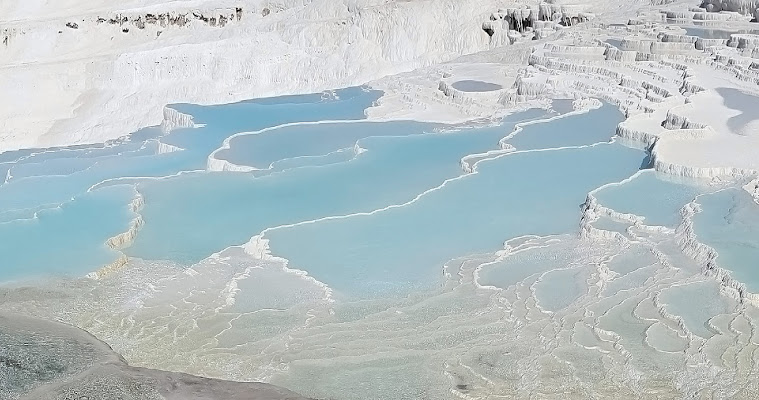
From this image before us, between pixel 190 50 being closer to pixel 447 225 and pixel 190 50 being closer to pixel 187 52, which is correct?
pixel 187 52

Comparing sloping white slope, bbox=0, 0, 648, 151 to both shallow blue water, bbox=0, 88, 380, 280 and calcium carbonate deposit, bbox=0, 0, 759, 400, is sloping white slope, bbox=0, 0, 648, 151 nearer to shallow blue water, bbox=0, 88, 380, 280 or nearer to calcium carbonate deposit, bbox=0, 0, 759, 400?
calcium carbonate deposit, bbox=0, 0, 759, 400

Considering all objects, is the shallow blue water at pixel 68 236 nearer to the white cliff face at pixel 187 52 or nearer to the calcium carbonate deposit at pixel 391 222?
the calcium carbonate deposit at pixel 391 222

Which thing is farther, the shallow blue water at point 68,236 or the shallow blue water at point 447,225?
the shallow blue water at point 68,236

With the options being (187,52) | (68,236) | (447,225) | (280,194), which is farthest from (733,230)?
(187,52)

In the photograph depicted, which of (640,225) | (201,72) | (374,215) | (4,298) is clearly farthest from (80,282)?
(201,72)

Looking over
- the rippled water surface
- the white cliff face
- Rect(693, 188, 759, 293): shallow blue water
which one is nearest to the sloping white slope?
the white cliff face

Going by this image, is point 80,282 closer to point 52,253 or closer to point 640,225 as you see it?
point 52,253

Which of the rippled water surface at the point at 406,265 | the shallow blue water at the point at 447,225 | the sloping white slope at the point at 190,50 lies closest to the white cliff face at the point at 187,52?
the sloping white slope at the point at 190,50

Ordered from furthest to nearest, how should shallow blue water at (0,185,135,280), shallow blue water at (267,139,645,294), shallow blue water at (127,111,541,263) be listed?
1. shallow blue water at (127,111,541,263)
2. shallow blue water at (0,185,135,280)
3. shallow blue water at (267,139,645,294)

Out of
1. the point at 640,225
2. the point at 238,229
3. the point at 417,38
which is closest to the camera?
the point at 640,225
